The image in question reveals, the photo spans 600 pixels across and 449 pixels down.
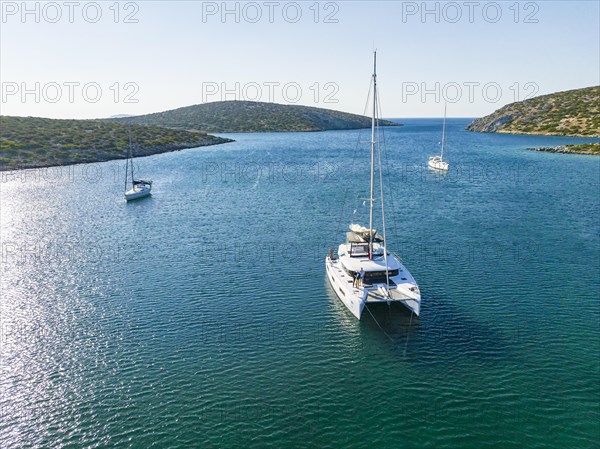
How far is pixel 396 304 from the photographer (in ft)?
131

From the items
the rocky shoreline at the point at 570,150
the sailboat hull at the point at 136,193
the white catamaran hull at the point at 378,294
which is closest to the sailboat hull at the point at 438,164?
the rocky shoreline at the point at 570,150

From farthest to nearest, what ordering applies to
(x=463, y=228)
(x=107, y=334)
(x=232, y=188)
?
(x=232, y=188) → (x=463, y=228) → (x=107, y=334)

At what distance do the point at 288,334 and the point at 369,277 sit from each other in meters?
9.11

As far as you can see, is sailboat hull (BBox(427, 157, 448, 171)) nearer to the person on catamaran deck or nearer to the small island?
the small island

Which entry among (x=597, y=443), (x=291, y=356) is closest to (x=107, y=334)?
(x=291, y=356)

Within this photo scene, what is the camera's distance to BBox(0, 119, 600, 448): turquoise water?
25969 millimetres

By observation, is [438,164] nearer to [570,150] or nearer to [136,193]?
[570,150]

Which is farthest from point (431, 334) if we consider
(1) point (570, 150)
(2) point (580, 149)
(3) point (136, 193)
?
(2) point (580, 149)

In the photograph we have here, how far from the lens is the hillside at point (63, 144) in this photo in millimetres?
133000

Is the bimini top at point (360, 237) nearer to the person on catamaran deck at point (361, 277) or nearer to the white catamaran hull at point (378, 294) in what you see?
the white catamaran hull at point (378, 294)

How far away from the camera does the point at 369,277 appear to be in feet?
131

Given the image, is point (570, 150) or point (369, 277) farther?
point (570, 150)

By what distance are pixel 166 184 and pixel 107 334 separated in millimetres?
78050

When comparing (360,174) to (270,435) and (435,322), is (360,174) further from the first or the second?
(270,435)
